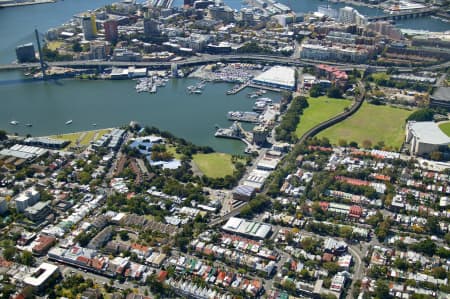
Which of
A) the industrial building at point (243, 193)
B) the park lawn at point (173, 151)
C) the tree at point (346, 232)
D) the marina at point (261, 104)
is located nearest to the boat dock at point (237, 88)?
the marina at point (261, 104)

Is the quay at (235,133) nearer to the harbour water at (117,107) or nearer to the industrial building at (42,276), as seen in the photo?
the harbour water at (117,107)

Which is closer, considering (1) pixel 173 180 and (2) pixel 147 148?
(1) pixel 173 180

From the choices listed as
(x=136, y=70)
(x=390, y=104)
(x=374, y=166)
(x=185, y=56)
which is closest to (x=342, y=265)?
(x=374, y=166)

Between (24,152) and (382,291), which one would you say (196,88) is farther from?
(382,291)

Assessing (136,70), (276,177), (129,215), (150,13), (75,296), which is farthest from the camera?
(150,13)

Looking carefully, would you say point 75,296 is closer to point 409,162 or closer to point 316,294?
point 316,294

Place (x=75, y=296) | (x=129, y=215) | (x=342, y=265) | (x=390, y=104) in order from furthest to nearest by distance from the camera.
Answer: (x=390, y=104), (x=129, y=215), (x=342, y=265), (x=75, y=296)

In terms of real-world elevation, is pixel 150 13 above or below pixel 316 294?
Answer: above
